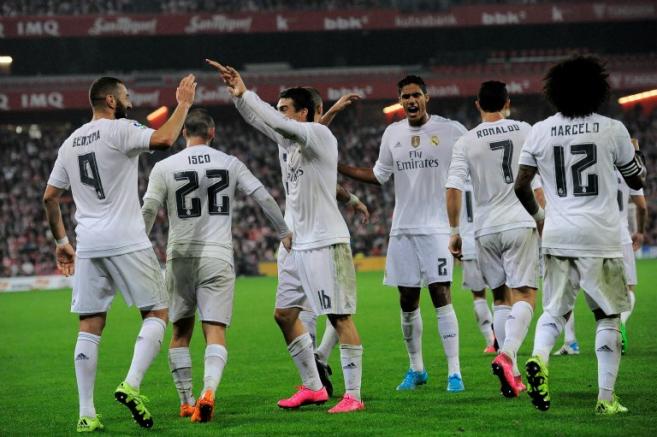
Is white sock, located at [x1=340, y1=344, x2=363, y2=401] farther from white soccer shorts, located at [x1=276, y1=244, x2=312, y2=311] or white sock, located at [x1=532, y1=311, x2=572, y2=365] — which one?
white sock, located at [x1=532, y1=311, x2=572, y2=365]

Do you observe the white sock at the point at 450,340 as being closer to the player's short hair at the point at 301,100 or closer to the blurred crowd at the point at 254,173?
the player's short hair at the point at 301,100

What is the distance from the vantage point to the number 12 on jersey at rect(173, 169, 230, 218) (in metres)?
7.93

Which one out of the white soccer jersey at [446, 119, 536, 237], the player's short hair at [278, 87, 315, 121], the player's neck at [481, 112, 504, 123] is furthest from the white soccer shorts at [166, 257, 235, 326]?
the player's neck at [481, 112, 504, 123]

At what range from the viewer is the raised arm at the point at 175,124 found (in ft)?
23.6

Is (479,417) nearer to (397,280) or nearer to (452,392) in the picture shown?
(452,392)

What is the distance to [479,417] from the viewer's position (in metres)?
7.38

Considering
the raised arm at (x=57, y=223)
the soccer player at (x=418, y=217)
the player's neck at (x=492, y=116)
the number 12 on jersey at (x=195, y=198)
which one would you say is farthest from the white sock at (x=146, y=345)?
the player's neck at (x=492, y=116)

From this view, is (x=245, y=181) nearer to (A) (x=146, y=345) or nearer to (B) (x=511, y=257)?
(A) (x=146, y=345)

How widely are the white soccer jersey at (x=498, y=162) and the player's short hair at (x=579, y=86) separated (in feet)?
5.00

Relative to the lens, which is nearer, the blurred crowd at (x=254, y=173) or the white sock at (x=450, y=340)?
the white sock at (x=450, y=340)

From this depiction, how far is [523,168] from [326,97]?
36.8 meters

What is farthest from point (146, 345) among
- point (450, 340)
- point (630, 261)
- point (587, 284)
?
point (630, 261)

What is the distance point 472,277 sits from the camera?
12.0 meters

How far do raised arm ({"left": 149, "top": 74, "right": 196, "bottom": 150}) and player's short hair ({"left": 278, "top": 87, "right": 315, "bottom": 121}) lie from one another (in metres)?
0.85
